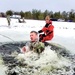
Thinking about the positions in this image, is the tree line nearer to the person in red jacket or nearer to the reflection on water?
the person in red jacket

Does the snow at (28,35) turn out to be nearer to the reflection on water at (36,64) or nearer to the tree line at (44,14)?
the reflection on water at (36,64)

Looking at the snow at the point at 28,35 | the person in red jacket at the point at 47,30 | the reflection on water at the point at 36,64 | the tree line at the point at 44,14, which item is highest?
the person in red jacket at the point at 47,30

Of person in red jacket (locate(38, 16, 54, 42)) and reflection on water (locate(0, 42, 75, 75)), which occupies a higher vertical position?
person in red jacket (locate(38, 16, 54, 42))

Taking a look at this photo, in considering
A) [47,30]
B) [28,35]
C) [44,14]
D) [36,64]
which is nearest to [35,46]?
[36,64]

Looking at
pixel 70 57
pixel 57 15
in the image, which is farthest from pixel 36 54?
pixel 57 15

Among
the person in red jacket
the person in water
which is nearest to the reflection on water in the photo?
the person in water

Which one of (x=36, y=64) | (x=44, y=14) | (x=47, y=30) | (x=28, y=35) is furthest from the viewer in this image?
(x=44, y=14)

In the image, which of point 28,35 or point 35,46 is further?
point 28,35

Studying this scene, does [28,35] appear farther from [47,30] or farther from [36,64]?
[36,64]

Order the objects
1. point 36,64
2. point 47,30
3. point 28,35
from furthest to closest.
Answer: point 28,35, point 47,30, point 36,64

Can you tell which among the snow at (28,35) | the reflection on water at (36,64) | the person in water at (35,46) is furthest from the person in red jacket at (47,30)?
the person in water at (35,46)

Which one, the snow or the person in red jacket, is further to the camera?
the snow

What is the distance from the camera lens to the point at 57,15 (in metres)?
67.0

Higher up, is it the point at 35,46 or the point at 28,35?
the point at 35,46
